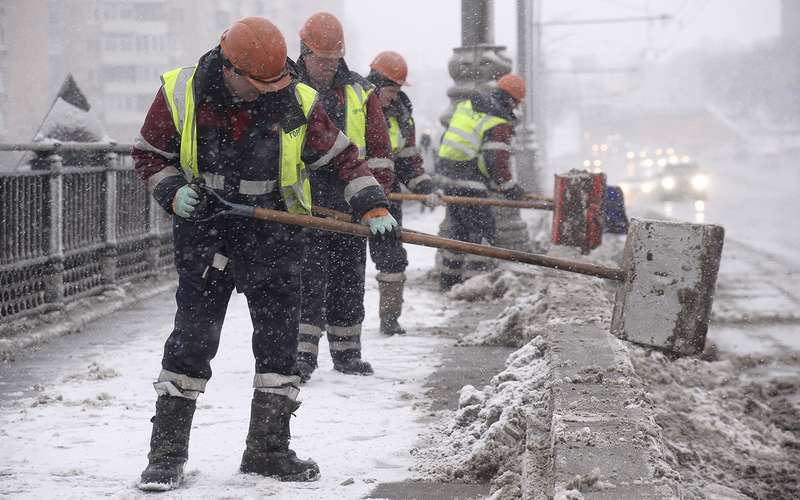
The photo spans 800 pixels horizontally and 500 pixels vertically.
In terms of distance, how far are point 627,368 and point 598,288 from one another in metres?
2.93

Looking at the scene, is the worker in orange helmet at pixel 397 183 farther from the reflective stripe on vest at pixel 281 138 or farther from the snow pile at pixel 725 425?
the reflective stripe on vest at pixel 281 138

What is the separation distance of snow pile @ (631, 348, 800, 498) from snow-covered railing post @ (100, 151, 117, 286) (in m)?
4.61

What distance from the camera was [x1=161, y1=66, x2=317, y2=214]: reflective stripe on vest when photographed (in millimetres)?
4094

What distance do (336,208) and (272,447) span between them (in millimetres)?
2085

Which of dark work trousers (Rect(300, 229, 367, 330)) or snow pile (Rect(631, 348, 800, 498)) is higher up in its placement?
dark work trousers (Rect(300, 229, 367, 330))

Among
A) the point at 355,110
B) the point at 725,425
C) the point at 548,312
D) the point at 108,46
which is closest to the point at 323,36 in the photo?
the point at 355,110

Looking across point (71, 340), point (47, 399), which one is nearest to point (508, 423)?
point (47, 399)

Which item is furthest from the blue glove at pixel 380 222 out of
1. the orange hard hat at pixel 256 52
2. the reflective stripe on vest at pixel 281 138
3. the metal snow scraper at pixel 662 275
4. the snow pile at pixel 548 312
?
the snow pile at pixel 548 312

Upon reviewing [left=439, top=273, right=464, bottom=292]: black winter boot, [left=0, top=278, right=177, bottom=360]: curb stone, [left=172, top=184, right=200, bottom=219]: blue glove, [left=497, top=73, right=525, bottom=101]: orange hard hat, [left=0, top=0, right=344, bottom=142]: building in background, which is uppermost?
[left=0, top=0, right=344, bottom=142]: building in background

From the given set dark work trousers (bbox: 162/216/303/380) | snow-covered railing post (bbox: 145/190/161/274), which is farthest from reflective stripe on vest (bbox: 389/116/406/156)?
snow-covered railing post (bbox: 145/190/161/274)

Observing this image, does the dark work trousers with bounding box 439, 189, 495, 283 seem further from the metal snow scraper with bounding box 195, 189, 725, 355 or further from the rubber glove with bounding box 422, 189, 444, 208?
the metal snow scraper with bounding box 195, 189, 725, 355

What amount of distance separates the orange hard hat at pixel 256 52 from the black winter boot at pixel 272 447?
121 centimetres

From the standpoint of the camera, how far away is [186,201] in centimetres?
409

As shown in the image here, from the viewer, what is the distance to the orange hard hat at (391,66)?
23.5 ft
